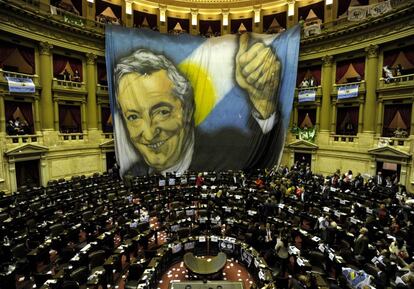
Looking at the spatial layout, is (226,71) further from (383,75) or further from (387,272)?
(387,272)

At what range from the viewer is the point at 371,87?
20328mm

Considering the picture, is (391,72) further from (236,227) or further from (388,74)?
(236,227)

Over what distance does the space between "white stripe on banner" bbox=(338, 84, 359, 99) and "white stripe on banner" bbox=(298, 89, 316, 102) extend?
2.32 metres

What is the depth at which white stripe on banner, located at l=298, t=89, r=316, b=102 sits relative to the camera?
23656 millimetres

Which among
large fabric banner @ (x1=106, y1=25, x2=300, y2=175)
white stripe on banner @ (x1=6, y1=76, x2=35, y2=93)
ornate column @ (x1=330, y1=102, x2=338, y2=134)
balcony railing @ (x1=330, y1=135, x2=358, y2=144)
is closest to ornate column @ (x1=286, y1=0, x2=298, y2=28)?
large fabric banner @ (x1=106, y1=25, x2=300, y2=175)

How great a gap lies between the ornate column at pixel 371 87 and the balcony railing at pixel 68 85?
2388 cm

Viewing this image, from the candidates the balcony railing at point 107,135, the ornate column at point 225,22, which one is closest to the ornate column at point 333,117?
the ornate column at point 225,22

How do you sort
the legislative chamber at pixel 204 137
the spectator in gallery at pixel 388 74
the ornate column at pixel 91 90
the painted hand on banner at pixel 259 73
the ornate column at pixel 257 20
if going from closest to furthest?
the legislative chamber at pixel 204 137, the spectator in gallery at pixel 388 74, the painted hand on banner at pixel 259 73, the ornate column at pixel 91 90, the ornate column at pixel 257 20

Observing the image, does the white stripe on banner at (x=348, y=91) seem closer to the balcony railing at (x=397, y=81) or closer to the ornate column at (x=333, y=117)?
the ornate column at (x=333, y=117)

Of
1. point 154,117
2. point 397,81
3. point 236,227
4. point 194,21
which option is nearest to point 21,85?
point 154,117

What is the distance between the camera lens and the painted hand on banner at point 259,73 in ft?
74.6

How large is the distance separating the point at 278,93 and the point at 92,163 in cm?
1779

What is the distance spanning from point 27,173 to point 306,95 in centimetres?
2424

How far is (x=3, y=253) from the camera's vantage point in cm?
943
